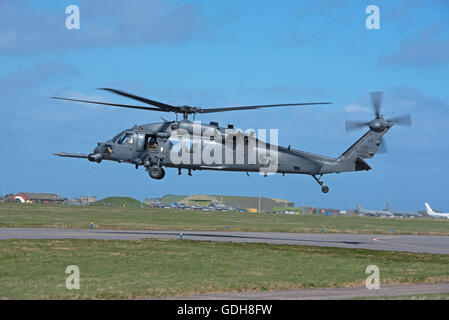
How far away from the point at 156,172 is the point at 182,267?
862 centimetres

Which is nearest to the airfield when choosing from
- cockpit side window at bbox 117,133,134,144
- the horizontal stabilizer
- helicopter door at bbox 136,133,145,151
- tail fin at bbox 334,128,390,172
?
the horizontal stabilizer

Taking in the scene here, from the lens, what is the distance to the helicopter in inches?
1339

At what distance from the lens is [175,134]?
34.2 meters

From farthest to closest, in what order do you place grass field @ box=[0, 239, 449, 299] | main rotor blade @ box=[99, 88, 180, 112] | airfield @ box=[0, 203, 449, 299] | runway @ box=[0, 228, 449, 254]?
runway @ box=[0, 228, 449, 254], main rotor blade @ box=[99, 88, 180, 112], grass field @ box=[0, 239, 449, 299], airfield @ box=[0, 203, 449, 299]

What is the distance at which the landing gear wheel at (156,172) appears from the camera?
34.4m

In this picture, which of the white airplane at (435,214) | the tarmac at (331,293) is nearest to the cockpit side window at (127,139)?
the tarmac at (331,293)

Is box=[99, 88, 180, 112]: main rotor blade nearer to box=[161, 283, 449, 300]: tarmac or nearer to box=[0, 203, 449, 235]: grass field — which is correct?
box=[161, 283, 449, 300]: tarmac

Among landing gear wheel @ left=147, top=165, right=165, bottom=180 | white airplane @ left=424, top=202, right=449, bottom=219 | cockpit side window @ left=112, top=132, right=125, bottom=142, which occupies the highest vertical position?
cockpit side window @ left=112, top=132, right=125, bottom=142

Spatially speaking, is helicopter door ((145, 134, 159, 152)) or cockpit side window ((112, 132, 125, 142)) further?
cockpit side window ((112, 132, 125, 142))

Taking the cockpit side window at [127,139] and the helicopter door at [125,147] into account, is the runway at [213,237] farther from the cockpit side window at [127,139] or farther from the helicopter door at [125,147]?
the cockpit side window at [127,139]

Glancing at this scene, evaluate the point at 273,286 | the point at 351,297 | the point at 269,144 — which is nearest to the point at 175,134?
the point at 269,144

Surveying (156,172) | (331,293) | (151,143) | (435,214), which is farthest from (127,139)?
(435,214)

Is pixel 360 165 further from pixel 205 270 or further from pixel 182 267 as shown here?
pixel 182 267

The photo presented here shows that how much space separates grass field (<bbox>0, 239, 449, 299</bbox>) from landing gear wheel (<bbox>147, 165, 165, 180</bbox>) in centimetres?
422
